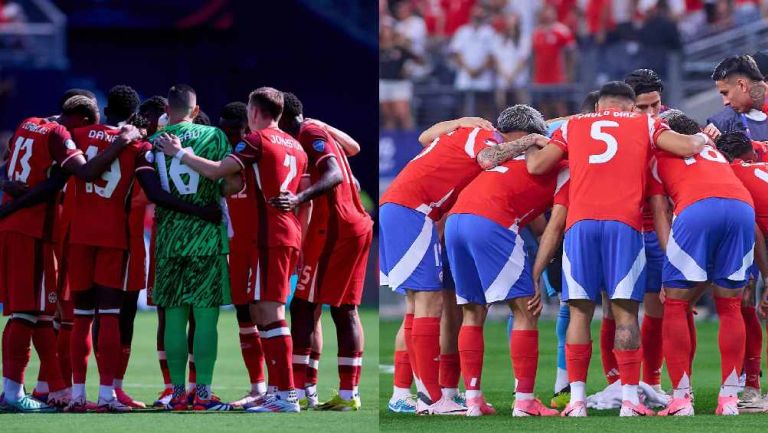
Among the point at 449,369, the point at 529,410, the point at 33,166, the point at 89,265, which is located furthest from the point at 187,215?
the point at 529,410

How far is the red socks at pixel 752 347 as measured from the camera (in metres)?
8.60

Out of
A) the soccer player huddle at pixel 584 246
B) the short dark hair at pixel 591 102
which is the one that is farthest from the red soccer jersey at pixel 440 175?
the short dark hair at pixel 591 102

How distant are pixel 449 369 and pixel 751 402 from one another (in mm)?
1884

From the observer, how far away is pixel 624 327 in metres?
7.55

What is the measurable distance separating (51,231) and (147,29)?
50.2ft

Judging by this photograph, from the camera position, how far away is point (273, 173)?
8.17m

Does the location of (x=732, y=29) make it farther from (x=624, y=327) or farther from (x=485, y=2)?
(x=624, y=327)

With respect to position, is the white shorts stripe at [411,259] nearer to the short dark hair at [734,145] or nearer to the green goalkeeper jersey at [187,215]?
the green goalkeeper jersey at [187,215]

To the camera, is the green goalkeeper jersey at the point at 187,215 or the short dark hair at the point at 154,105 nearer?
the green goalkeeper jersey at the point at 187,215

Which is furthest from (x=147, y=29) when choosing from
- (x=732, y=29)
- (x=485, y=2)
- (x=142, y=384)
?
(x=142, y=384)

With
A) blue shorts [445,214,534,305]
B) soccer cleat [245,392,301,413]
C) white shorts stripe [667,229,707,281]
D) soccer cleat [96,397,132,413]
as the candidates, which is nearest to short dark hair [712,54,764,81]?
white shorts stripe [667,229,707,281]

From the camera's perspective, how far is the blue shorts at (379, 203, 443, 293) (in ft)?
27.0

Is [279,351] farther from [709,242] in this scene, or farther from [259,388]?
[709,242]

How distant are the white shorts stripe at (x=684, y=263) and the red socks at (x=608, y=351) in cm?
108
